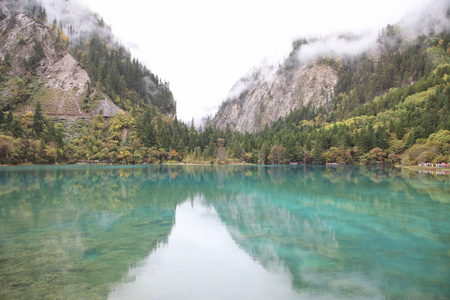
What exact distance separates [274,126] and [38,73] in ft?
414

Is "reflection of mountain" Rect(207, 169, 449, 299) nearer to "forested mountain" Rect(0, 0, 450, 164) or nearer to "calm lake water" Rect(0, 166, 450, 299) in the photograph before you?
"calm lake water" Rect(0, 166, 450, 299)

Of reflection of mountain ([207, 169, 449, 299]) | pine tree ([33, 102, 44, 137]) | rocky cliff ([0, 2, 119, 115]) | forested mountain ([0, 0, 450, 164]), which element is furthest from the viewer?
rocky cliff ([0, 2, 119, 115])

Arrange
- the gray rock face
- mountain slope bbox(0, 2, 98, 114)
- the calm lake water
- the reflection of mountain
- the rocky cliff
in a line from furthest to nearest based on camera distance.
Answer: the gray rock face < mountain slope bbox(0, 2, 98, 114) < the rocky cliff < the reflection of mountain < the calm lake water

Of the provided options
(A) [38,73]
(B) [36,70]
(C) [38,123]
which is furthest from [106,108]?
(B) [36,70]

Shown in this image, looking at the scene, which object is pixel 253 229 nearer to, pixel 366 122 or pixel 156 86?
pixel 366 122

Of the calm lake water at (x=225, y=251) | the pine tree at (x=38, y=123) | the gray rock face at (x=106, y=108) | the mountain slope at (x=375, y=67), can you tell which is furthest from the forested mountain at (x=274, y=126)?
the calm lake water at (x=225, y=251)

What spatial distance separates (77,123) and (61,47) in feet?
179

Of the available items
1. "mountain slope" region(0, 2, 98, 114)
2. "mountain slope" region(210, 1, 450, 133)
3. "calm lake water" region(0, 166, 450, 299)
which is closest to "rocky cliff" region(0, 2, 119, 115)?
"mountain slope" region(0, 2, 98, 114)

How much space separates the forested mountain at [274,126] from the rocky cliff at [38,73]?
807 mm

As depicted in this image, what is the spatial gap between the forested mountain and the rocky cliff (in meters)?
0.81

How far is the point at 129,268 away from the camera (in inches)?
331

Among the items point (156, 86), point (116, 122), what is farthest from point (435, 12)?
point (116, 122)

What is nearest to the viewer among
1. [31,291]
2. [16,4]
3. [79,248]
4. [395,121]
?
[31,291]

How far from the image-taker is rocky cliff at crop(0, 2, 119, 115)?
104 metres
